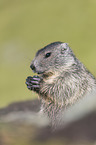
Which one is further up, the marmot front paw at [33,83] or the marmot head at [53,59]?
the marmot head at [53,59]

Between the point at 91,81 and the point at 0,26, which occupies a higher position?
the point at 0,26

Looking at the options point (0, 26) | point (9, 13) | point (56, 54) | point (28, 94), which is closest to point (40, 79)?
point (56, 54)

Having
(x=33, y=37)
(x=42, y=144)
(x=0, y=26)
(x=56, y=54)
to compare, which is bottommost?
(x=42, y=144)

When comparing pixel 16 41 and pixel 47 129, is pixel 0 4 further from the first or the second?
pixel 47 129

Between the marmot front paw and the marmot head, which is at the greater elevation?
the marmot head
